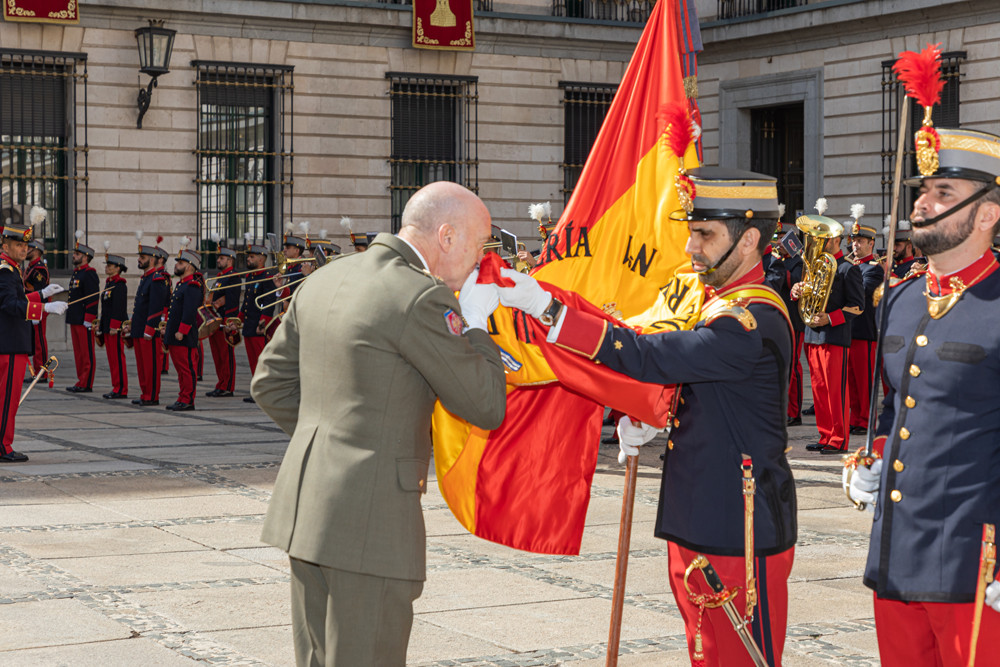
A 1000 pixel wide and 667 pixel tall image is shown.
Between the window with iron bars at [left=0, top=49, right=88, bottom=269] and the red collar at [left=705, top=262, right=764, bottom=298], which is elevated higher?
the window with iron bars at [left=0, top=49, right=88, bottom=269]

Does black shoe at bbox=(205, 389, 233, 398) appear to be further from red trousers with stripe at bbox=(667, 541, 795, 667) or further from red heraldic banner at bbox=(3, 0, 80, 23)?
red trousers with stripe at bbox=(667, 541, 795, 667)

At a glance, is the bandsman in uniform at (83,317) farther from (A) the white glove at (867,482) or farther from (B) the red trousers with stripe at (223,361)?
(A) the white glove at (867,482)

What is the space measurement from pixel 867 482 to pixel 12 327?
9175mm

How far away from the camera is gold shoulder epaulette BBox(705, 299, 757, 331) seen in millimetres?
3885

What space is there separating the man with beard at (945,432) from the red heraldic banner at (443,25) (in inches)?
884

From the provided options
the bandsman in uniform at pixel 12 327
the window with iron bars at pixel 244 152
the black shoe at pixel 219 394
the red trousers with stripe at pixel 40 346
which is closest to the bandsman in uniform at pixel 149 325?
the black shoe at pixel 219 394

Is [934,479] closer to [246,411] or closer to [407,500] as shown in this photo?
[407,500]

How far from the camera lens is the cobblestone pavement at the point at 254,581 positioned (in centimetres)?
572

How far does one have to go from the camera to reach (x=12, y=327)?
11539 millimetres

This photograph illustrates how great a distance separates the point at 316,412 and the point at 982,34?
21675 mm

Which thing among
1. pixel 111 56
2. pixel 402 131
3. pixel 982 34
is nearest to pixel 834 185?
pixel 982 34

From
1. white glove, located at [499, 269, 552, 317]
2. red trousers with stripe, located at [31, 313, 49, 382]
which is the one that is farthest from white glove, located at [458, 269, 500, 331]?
red trousers with stripe, located at [31, 313, 49, 382]

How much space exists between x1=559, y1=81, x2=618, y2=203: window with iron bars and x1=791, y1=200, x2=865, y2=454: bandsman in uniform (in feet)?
47.0

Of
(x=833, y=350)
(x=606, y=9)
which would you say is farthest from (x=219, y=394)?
(x=606, y=9)
